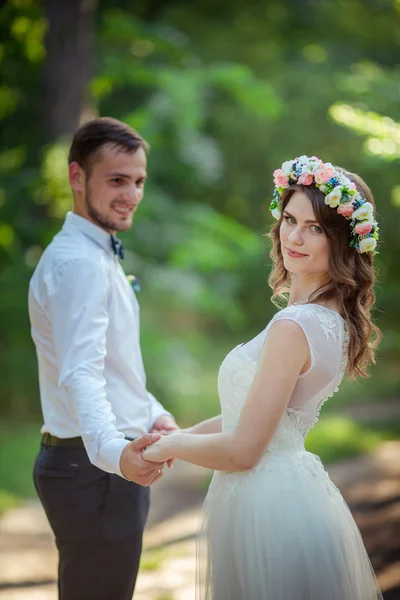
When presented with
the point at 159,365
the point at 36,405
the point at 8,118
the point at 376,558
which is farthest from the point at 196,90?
the point at 376,558

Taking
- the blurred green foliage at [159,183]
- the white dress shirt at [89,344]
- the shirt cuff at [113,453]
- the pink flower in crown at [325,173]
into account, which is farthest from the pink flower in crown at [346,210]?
the blurred green foliage at [159,183]

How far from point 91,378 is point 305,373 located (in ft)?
2.39

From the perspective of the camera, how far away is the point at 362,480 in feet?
21.3

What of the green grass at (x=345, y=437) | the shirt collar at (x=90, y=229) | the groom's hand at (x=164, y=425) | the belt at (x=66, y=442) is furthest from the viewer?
the green grass at (x=345, y=437)

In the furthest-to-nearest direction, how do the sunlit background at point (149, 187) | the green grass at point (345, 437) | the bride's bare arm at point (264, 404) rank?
the green grass at point (345, 437), the sunlit background at point (149, 187), the bride's bare arm at point (264, 404)

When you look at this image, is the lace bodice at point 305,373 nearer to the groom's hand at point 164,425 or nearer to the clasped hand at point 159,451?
the clasped hand at point 159,451

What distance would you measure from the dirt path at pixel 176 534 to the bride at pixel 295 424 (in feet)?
6.81

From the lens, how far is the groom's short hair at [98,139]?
284 cm

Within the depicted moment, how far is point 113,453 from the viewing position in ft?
7.84

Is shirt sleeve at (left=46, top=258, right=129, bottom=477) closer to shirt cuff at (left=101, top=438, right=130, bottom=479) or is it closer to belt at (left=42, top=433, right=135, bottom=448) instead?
shirt cuff at (left=101, top=438, right=130, bottom=479)

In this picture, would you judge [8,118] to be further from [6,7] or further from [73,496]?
[73,496]

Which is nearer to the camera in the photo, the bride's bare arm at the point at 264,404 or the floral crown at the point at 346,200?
the bride's bare arm at the point at 264,404

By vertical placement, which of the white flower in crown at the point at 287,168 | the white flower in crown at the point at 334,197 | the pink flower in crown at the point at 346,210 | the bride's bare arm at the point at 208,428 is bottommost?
the bride's bare arm at the point at 208,428

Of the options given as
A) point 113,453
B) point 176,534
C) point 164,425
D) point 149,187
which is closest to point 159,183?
point 149,187
